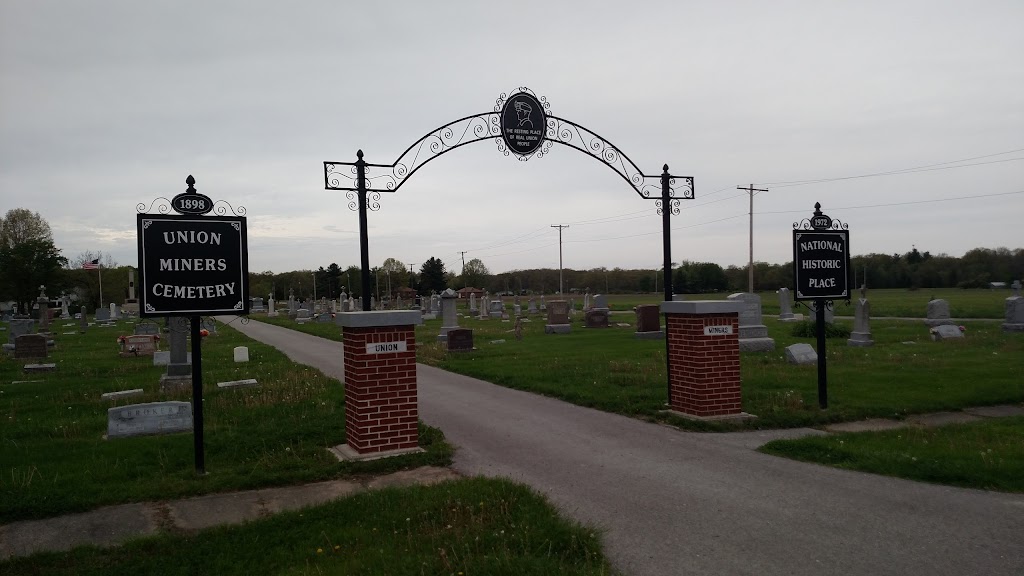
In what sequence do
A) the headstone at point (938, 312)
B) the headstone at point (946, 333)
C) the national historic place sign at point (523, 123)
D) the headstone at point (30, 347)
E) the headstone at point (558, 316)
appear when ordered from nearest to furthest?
the national historic place sign at point (523, 123)
the headstone at point (946, 333)
the headstone at point (30, 347)
the headstone at point (938, 312)
the headstone at point (558, 316)

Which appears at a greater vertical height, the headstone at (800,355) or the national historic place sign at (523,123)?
the national historic place sign at (523,123)

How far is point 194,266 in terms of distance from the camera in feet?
22.0

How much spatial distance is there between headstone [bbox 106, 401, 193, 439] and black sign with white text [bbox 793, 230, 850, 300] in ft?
27.4

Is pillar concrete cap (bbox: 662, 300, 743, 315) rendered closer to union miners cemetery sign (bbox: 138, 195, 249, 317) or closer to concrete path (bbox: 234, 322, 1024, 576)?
concrete path (bbox: 234, 322, 1024, 576)

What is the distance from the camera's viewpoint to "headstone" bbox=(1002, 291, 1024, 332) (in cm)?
1977

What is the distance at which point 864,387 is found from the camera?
10836 millimetres

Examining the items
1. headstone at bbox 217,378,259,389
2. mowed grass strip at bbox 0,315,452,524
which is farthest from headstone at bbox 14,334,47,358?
headstone at bbox 217,378,259,389

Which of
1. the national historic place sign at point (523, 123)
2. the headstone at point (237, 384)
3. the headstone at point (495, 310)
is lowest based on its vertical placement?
the headstone at point (237, 384)

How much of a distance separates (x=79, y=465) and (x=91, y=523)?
75.1 inches

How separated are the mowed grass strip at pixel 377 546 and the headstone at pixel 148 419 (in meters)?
3.98

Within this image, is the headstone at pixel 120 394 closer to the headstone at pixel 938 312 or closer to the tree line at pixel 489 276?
the headstone at pixel 938 312

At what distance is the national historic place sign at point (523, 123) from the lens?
9125mm

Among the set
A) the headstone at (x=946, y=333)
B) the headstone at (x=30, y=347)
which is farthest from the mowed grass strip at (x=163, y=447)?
the headstone at (x=946, y=333)

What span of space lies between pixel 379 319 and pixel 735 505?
394 cm
